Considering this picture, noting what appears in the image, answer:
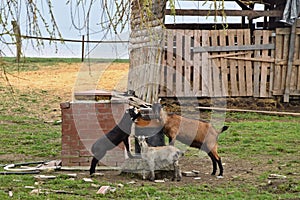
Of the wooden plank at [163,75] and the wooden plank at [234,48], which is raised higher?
the wooden plank at [234,48]

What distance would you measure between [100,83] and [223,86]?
26.7 ft

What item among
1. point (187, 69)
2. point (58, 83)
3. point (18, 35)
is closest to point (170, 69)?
point (187, 69)

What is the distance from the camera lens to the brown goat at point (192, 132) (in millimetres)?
8133

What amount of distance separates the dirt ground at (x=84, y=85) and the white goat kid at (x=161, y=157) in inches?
8.5

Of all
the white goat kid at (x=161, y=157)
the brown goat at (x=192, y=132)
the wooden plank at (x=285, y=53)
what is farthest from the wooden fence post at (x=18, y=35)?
the wooden plank at (x=285, y=53)

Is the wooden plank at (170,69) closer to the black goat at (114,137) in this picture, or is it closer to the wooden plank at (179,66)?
the wooden plank at (179,66)

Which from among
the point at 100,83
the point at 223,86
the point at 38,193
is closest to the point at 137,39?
the point at 223,86

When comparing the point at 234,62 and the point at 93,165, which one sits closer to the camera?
the point at 93,165

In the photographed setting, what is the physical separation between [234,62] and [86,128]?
7572 mm

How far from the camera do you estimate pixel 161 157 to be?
7.68 meters

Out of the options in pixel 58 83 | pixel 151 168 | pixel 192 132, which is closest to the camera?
pixel 151 168

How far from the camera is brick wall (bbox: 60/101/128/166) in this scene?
845 cm

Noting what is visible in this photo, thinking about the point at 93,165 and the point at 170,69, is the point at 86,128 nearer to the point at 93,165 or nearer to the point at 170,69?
the point at 93,165

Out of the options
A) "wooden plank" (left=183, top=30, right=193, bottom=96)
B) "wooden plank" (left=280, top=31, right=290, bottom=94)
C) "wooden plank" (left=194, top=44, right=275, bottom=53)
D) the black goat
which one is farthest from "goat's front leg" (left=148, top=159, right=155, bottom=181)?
"wooden plank" (left=280, top=31, right=290, bottom=94)
